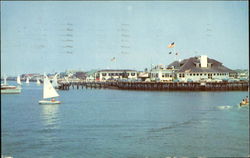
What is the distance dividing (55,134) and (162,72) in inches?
3132

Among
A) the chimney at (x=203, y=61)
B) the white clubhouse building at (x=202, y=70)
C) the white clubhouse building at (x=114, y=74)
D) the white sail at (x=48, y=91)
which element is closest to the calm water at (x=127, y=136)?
the white sail at (x=48, y=91)

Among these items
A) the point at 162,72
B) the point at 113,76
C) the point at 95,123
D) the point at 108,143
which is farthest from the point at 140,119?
the point at 113,76

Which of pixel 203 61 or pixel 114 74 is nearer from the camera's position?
pixel 203 61

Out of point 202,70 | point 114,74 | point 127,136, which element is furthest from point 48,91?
point 114,74

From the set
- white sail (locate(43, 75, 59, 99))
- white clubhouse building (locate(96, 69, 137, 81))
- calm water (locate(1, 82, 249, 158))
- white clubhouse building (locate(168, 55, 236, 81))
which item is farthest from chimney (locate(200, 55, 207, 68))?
white clubhouse building (locate(96, 69, 137, 81))

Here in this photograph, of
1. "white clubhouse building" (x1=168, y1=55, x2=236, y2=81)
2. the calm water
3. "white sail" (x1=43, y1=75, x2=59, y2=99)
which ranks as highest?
"white clubhouse building" (x1=168, y1=55, x2=236, y2=81)

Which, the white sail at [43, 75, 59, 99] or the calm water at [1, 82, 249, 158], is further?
the white sail at [43, 75, 59, 99]

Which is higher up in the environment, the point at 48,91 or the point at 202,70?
the point at 202,70

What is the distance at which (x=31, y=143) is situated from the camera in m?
26.5

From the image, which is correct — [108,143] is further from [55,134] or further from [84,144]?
[55,134]

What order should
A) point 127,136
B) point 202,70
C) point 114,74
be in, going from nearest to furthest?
point 127,136 < point 202,70 < point 114,74

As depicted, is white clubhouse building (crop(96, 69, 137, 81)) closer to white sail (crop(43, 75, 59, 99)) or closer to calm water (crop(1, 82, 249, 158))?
white sail (crop(43, 75, 59, 99))

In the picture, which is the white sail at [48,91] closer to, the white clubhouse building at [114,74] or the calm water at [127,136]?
the calm water at [127,136]

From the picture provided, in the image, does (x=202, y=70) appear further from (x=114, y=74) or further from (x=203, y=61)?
(x=114, y=74)
